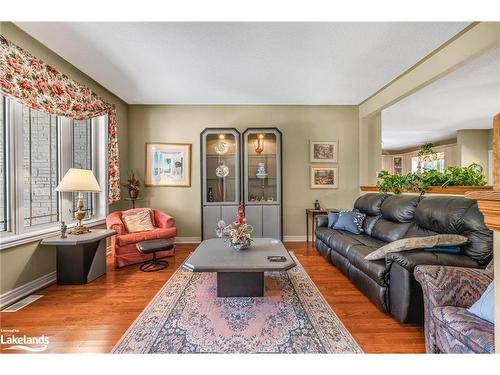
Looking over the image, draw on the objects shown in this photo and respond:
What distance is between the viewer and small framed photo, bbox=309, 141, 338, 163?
493cm

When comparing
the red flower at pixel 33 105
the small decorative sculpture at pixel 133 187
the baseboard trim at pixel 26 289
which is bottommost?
the baseboard trim at pixel 26 289

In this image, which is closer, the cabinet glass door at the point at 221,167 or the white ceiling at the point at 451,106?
the white ceiling at the point at 451,106

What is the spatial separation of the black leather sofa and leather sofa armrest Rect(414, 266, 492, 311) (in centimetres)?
36

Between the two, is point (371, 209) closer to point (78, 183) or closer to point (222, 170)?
point (222, 170)

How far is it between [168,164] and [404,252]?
409cm

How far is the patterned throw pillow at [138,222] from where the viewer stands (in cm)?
371

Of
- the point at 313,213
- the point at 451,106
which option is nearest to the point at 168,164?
the point at 313,213

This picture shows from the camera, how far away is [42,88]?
260 cm

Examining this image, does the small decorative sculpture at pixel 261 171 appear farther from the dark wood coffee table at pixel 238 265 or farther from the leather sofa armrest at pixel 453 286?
the leather sofa armrest at pixel 453 286

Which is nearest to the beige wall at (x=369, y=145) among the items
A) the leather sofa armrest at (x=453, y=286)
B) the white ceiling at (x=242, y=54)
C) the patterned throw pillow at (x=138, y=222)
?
the white ceiling at (x=242, y=54)

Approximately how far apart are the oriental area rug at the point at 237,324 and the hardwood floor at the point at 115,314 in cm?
13

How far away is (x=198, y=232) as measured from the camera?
4871 mm

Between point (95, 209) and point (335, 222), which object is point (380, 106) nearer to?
A: point (335, 222)
